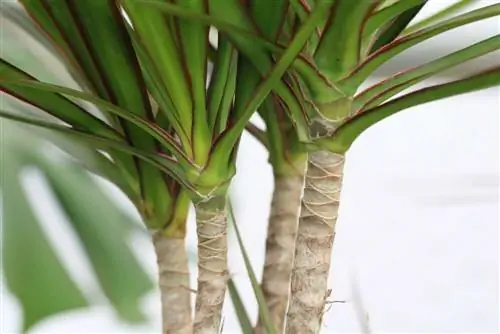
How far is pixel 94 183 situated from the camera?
1001mm

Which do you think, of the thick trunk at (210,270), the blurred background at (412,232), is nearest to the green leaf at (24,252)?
the blurred background at (412,232)

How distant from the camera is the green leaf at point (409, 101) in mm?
404

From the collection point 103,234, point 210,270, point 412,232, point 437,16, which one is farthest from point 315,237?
point 412,232

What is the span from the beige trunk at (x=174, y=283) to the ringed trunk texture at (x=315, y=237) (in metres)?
0.16

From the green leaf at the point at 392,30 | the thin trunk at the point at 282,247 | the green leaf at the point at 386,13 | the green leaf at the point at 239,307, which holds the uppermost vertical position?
the green leaf at the point at 392,30

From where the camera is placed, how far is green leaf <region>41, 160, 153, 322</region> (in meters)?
0.92

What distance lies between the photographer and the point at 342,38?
0.43 m

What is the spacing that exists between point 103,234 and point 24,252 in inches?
4.5

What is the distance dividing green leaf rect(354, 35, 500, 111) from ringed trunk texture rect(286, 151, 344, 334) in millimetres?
48

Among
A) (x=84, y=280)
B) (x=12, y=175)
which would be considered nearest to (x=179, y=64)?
(x=12, y=175)

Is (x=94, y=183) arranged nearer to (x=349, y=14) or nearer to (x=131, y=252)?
(x=131, y=252)

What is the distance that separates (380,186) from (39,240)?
0.63 meters

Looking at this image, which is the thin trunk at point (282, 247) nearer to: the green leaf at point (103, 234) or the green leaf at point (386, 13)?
the green leaf at point (386, 13)

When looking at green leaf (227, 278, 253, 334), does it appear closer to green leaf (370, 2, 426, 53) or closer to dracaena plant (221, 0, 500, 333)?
dracaena plant (221, 0, 500, 333)
